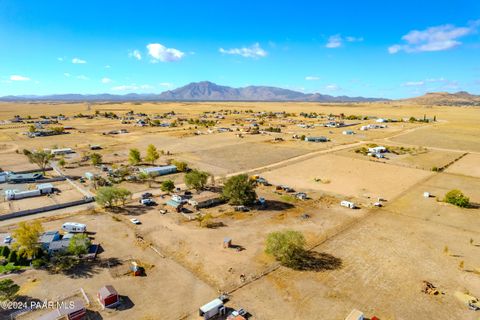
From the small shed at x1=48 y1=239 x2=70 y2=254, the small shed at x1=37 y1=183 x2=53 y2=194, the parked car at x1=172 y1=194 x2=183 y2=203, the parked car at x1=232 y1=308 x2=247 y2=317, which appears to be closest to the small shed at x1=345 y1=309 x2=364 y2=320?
the parked car at x1=232 y1=308 x2=247 y2=317

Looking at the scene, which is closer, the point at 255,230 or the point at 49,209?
the point at 255,230

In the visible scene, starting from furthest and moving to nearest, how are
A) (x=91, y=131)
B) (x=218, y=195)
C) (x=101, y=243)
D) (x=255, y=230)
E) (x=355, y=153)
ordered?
(x=91, y=131), (x=355, y=153), (x=218, y=195), (x=255, y=230), (x=101, y=243)

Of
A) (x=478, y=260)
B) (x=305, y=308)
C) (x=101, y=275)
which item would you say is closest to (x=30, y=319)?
(x=101, y=275)

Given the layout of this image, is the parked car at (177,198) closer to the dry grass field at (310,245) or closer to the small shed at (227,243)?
the dry grass field at (310,245)

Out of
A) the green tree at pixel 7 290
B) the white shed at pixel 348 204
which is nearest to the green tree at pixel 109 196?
the green tree at pixel 7 290

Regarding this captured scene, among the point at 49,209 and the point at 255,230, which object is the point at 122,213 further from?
the point at 255,230

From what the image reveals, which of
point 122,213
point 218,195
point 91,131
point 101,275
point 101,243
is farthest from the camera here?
point 91,131

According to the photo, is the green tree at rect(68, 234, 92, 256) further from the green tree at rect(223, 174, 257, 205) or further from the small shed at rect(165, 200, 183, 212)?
the green tree at rect(223, 174, 257, 205)

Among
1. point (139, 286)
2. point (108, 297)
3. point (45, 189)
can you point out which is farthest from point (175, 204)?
point (45, 189)
